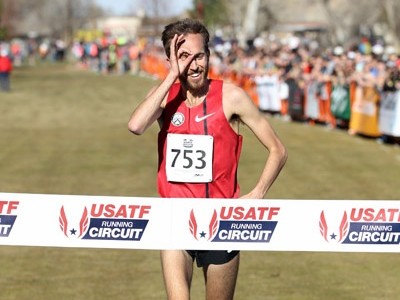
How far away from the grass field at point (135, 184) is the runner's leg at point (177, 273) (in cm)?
362

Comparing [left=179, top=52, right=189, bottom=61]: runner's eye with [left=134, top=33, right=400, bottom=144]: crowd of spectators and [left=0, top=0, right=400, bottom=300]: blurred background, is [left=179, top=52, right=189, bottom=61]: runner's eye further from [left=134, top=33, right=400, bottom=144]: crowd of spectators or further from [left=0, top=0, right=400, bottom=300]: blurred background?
[left=134, top=33, right=400, bottom=144]: crowd of spectators

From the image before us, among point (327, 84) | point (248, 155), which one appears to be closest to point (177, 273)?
point (248, 155)

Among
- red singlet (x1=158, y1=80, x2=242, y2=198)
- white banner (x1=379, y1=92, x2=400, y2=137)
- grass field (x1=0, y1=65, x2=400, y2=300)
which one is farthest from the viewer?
white banner (x1=379, y1=92, x2=400, y2=137)

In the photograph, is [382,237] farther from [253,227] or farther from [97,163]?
[97,163]

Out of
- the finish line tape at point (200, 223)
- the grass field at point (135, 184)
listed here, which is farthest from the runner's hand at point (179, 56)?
the grass field at point (135, 184)

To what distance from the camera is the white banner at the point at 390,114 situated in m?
23.0

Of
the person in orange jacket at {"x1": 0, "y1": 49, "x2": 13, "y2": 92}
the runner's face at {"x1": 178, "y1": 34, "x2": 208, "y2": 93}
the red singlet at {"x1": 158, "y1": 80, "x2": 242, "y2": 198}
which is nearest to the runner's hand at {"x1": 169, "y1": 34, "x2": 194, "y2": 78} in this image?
the runner's face at {"x1": 178, "y1": 34, "x2": 208, "y2": 93}

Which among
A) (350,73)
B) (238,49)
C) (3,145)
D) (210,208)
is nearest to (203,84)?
(210,208)

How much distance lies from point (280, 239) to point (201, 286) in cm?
432

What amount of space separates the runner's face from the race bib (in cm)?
28

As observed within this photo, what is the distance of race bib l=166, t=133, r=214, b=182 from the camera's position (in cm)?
635

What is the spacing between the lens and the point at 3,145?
25.0 meters

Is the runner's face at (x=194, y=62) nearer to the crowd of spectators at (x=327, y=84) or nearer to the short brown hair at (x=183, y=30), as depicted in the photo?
the short brown hair at (x=183, y=30)

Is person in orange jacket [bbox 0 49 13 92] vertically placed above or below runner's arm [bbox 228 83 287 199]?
below
